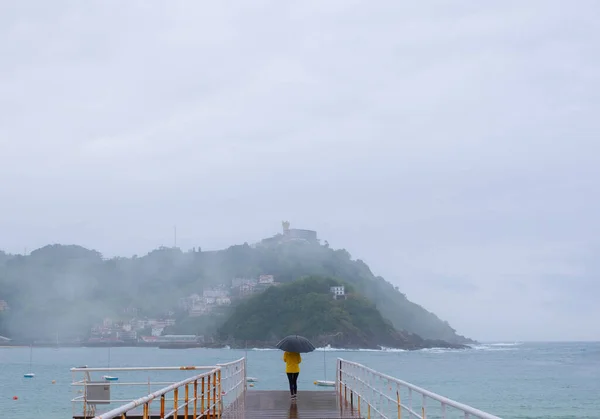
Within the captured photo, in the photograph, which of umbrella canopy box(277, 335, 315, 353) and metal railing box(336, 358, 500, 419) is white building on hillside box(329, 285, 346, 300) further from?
umbrella canopy box(277, 335, 315, 353)

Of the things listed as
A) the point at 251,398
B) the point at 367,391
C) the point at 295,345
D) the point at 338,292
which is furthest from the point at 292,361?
the point at 338,292

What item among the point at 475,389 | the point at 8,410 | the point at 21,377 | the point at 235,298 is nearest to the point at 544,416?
the point at 475,389

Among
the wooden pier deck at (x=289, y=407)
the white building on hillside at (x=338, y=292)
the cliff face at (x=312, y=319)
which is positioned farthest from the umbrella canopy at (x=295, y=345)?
the white building on hillside at (x=338, y=292)

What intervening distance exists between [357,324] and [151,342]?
54369 millimetres

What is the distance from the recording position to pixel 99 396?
1691cm

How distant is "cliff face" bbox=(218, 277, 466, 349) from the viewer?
159750 mm

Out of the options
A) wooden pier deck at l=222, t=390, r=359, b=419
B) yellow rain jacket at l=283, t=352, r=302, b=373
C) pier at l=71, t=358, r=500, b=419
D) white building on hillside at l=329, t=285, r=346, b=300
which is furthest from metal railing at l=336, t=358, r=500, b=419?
white building on hillside at l=329, t=285, r=346, b=300

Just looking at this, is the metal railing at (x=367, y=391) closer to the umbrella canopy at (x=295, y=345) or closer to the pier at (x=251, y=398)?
the pier at (x=251, y=398)

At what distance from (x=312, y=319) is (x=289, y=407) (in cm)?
14548

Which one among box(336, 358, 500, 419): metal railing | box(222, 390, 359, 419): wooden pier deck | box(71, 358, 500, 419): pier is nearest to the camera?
box(336, 358, 500, 419): metal railing

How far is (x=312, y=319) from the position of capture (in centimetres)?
16162

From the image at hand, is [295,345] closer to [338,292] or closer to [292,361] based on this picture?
[292,361]

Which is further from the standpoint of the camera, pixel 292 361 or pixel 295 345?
pixel 292 361

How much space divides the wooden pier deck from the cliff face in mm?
137738
